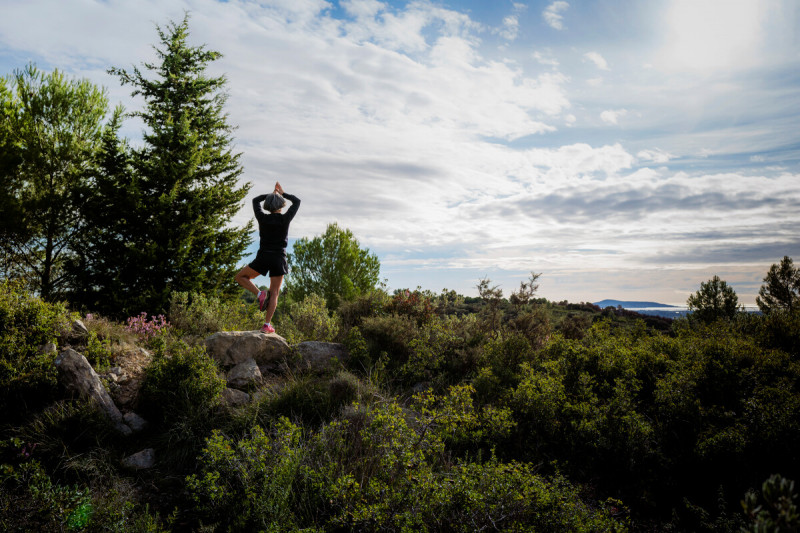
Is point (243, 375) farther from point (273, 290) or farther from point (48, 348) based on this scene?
point (48, 348)

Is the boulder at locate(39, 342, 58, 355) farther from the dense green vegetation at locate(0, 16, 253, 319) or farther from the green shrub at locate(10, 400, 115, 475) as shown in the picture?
the dense green vegetation at locate(0, 16, 253, 319)

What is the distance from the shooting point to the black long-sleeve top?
7016 millimetres

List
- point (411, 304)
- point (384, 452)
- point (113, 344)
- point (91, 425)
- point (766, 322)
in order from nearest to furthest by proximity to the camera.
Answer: point (384, 452), point (91, 425), point (113, 344), point (766, 322), point (411, 304)

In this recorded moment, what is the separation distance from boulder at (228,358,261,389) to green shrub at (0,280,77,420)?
2.15 meters

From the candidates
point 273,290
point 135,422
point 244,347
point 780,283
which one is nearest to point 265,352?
point 244,347

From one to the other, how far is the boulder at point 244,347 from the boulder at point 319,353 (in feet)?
1.08

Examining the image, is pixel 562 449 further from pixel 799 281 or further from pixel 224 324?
pixel 799 281

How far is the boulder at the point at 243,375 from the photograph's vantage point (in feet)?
20.8

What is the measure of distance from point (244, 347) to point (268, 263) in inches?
60.3

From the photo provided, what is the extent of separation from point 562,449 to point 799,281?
16064 millimetres

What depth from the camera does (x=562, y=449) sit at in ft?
16.5

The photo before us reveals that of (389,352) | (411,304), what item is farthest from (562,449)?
(411,304)

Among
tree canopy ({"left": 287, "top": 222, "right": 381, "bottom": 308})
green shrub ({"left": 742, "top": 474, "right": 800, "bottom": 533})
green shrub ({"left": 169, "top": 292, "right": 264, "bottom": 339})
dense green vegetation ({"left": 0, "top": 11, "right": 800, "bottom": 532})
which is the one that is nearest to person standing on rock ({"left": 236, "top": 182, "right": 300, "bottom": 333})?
dense green vegetation ({"left": 0, "top": 11, "right": 800, "bottom": 532})

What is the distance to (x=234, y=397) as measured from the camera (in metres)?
5.80
